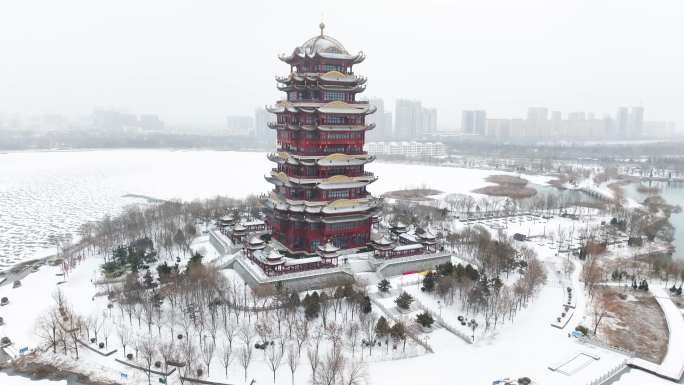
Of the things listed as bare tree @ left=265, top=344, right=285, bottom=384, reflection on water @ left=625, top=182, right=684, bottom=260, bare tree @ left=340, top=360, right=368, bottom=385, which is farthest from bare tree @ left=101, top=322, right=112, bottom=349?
reflection on water @ left=625, top=182, right=684, bottom=260

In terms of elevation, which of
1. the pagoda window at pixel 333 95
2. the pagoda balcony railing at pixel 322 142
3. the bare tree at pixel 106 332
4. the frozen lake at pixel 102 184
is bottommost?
the bare tree at pixel 106 332

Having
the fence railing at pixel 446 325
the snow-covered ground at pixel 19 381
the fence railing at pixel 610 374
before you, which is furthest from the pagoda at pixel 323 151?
the fence railing at pixel 610 374

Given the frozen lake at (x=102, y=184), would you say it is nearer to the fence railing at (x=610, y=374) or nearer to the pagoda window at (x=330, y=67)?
the pagoda window at (x=330, y=67)

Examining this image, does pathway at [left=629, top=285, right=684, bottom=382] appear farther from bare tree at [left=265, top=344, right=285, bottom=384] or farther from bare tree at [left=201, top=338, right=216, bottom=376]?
bare tree at [left=201, top=338, right=216, bottom=376]

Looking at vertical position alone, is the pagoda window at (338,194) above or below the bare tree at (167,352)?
above

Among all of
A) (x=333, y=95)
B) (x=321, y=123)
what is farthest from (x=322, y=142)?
(x=333, y=95)
